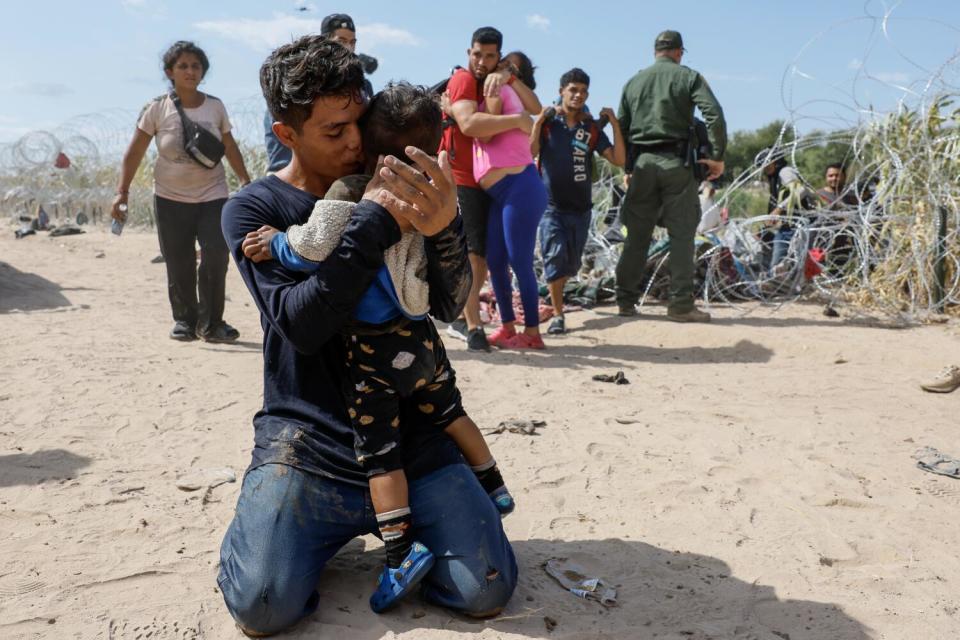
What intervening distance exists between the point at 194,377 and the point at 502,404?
175 cm

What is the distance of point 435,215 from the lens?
2.24 m

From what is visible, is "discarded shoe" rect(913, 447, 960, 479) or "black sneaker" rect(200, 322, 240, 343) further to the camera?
"black sneaker" rect(200, 322, 240, 343)

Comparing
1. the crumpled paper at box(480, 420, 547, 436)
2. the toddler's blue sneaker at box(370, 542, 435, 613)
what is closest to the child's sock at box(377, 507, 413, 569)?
the toddler's blue sneaker at box(370, 542, 435, 613)

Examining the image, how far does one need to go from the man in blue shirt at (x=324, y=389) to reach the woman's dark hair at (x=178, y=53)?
337cm

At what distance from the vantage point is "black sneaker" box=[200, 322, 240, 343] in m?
5.78

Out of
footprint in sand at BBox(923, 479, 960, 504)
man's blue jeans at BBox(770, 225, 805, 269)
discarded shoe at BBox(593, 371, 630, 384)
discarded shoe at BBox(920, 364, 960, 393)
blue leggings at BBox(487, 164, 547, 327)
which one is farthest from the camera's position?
man's blue jeans at BBox(770, 225, 805, 269)

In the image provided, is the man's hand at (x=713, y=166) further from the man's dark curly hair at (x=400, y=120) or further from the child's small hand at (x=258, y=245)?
the child's small hand at (x=258, y=245)

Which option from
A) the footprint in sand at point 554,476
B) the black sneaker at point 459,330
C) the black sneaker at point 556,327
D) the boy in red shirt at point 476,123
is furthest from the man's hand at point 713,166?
the footprint in sand at point 554,476

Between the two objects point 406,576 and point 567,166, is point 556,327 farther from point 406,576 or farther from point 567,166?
point 406,576

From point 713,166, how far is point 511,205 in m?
2.15

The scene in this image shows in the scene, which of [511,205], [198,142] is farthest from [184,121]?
[511,205]

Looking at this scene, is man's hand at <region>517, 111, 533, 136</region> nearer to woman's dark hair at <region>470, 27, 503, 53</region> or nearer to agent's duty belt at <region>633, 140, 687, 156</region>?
woman's dark hair at <region>470, 27, 503, 53</region>

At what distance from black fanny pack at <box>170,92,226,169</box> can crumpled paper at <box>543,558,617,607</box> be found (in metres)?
3.84

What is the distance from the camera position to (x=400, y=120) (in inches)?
89.0
